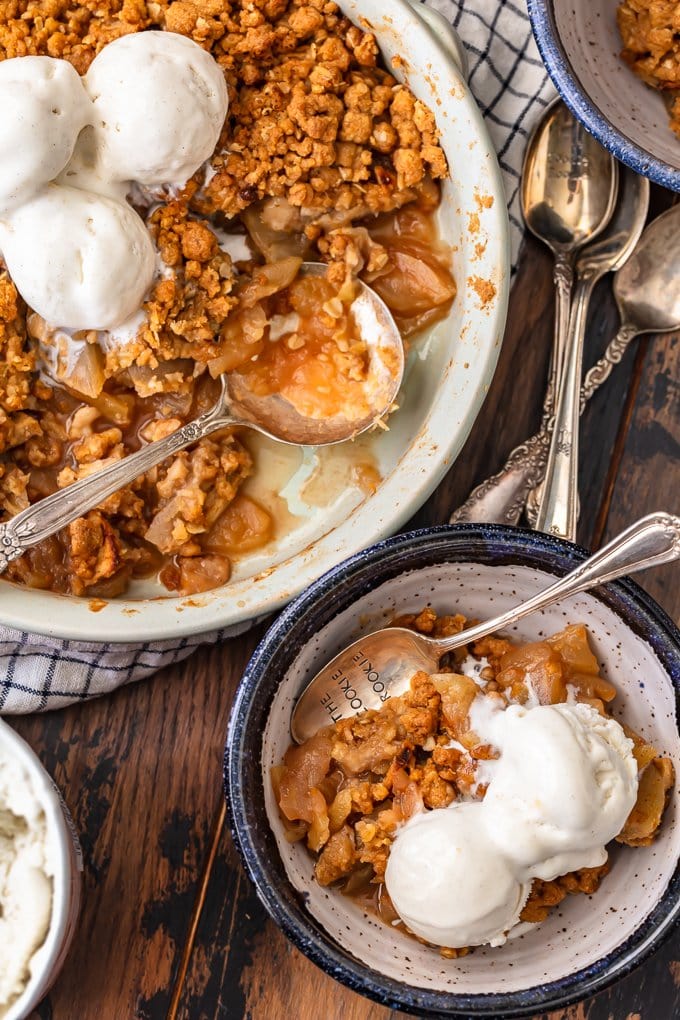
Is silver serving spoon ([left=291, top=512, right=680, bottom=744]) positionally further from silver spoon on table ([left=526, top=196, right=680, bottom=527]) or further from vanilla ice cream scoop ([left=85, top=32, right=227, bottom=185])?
vanilla ice cream scoop ([left=85, top=32, right=227, bottom=185])

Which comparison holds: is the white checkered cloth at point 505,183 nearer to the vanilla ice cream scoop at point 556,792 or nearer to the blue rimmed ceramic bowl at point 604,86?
the blue rimmed ceramic bowl at point 604,86

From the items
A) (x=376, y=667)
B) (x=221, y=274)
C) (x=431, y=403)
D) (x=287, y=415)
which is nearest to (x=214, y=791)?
(x=376, y=667)

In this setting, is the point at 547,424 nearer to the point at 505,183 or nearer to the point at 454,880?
the point at 505,183

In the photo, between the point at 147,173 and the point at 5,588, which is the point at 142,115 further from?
the point at 5,588

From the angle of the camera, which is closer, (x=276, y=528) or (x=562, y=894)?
(x=562, y=894)

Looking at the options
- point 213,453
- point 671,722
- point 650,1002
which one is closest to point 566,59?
point 213,453

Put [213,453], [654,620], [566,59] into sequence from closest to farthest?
[654,620] → [566,59] → [213,453]

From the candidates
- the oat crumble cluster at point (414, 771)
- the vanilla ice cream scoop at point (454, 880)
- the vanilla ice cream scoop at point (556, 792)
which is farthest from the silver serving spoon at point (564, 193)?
the vanilla ice cream scoop at point (454, 880)
